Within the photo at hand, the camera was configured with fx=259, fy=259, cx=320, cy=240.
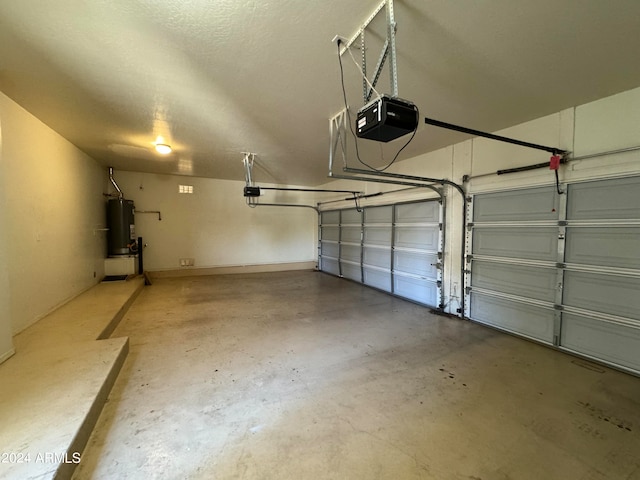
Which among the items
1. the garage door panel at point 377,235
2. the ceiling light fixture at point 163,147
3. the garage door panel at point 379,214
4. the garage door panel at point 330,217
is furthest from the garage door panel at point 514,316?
the ceiling light fixture at point 163,147

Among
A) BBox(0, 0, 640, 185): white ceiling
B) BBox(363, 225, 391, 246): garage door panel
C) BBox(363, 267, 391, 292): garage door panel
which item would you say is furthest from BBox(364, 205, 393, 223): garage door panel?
BBox(0, 0, 640, 185): white ceiling

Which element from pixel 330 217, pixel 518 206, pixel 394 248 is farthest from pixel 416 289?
pixel 330 217

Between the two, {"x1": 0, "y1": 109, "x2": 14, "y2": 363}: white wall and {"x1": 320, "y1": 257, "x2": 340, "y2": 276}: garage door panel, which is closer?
{"x1": 0, "y1": 109, "x2": 14, "y2": 363}: white wall

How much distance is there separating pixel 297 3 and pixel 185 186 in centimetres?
627

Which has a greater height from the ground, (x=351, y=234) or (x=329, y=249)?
(x=351, y=234)

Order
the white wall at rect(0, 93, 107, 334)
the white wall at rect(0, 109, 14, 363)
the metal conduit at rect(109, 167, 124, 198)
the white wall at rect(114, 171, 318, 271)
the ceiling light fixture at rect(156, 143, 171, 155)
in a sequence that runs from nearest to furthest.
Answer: the white wall at rect(0, 109, 14, 363) → the white wall at rect(0, 93, 107, 334) → the ceiling light fixture at rect(156, 143, 171, 155) → the metal conduit at rect(109, 167, 124, 198) → the white wall at rect(114, 171, 318, 271)

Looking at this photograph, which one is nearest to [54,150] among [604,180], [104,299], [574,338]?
[104,299]

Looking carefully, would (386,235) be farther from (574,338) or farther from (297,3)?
(297,3)

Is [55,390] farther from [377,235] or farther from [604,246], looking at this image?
[377,235]

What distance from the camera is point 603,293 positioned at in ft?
8.39

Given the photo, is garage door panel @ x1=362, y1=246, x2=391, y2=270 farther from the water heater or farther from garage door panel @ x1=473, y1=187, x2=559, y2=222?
the water heater

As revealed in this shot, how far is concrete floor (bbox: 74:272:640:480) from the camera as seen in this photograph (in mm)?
1435

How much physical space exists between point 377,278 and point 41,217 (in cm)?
539

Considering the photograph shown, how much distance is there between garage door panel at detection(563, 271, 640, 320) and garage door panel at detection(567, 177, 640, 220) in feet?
1.96
